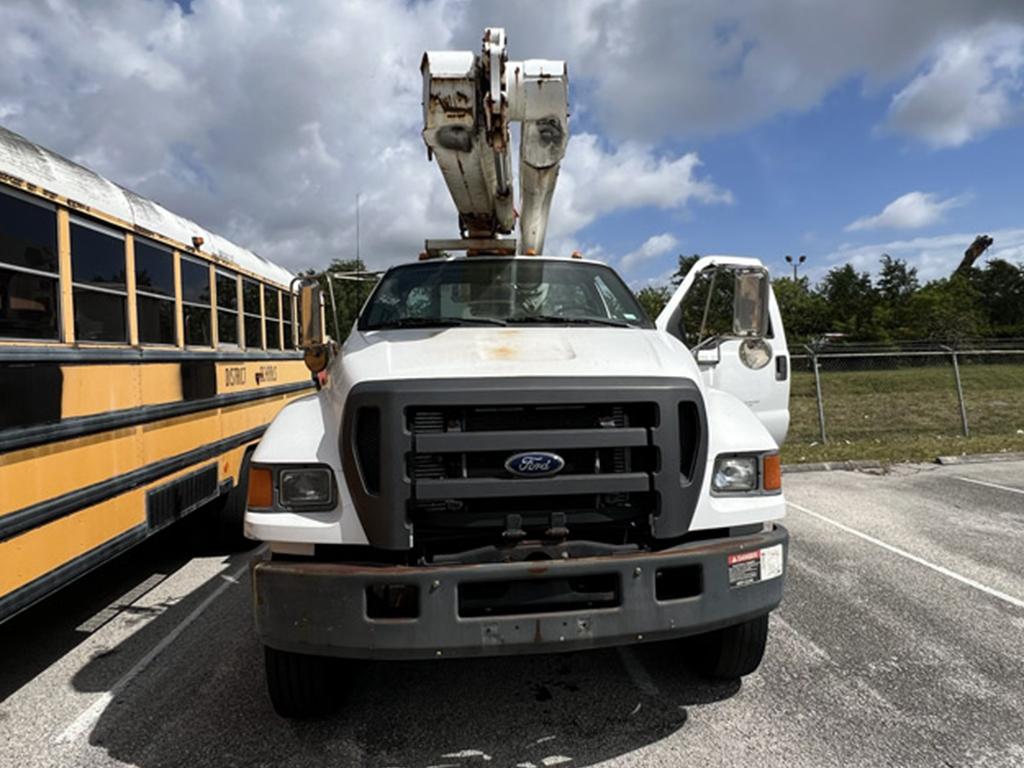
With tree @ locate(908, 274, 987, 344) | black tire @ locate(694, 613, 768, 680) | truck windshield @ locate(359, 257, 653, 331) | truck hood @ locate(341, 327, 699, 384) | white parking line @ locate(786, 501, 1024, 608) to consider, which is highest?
tree @ locate(908, 274, 987, 344)

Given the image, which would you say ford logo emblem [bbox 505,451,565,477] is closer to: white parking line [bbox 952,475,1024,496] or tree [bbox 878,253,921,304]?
white parking line [bbox 952,475,1024,496]

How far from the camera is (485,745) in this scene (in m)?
2.83

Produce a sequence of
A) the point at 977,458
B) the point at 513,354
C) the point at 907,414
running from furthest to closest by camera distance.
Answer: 1. the point at 907,414
2. the point at 977,458
3. the point at 513,354

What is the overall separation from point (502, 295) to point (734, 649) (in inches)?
86.4

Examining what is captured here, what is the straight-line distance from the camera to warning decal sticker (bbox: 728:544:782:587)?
2.74 m

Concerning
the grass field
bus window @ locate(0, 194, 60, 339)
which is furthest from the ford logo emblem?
the grass field

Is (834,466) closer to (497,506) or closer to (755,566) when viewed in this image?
(755,566)

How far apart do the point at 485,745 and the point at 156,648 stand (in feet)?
6.87

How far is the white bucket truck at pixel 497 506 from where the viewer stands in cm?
254

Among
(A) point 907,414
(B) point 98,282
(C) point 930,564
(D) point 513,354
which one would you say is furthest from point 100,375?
(A) point 907,414

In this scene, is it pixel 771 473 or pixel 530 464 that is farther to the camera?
pixel 771 473

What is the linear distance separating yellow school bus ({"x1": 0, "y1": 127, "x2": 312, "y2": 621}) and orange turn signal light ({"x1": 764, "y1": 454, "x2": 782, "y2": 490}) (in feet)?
10.5

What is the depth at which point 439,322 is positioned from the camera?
3.72 meters

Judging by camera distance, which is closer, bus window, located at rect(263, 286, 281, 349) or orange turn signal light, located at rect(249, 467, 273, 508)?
orange turn signal light, located at rect(249, 467, 273, 508)
